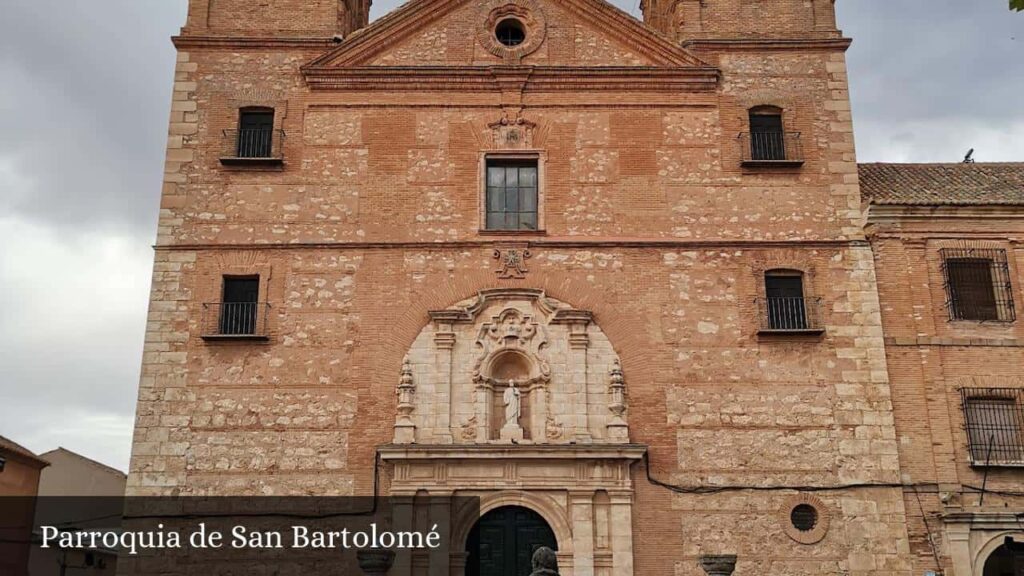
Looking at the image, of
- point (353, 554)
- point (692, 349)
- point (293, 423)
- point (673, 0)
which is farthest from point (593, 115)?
point (353, 554)

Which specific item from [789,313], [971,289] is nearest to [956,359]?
[971,289]

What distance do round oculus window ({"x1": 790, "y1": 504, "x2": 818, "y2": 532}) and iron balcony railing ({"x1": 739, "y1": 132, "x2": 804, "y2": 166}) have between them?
5.51 m

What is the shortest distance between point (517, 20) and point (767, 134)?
4731mm

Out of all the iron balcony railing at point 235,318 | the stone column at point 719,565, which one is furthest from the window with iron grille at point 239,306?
the stone column at point 719,565

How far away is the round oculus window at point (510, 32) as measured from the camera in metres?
17.4

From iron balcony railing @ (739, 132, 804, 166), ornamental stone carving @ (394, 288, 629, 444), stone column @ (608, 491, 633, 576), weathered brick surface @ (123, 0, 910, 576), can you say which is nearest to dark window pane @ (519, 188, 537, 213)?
weathered brick surface @ (123, 0, 910, 576)

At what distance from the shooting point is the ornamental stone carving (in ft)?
48.6

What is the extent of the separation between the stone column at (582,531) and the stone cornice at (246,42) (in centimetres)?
868

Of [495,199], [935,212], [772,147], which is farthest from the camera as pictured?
[772,147]

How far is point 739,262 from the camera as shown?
52.0ft

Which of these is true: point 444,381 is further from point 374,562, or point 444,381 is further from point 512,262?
point 374,562

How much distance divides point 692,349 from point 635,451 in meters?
1.95

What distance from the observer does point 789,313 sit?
15703mm

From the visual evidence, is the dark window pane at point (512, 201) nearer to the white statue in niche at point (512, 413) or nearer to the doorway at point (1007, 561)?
the white statue in niche at point (512, 413)
